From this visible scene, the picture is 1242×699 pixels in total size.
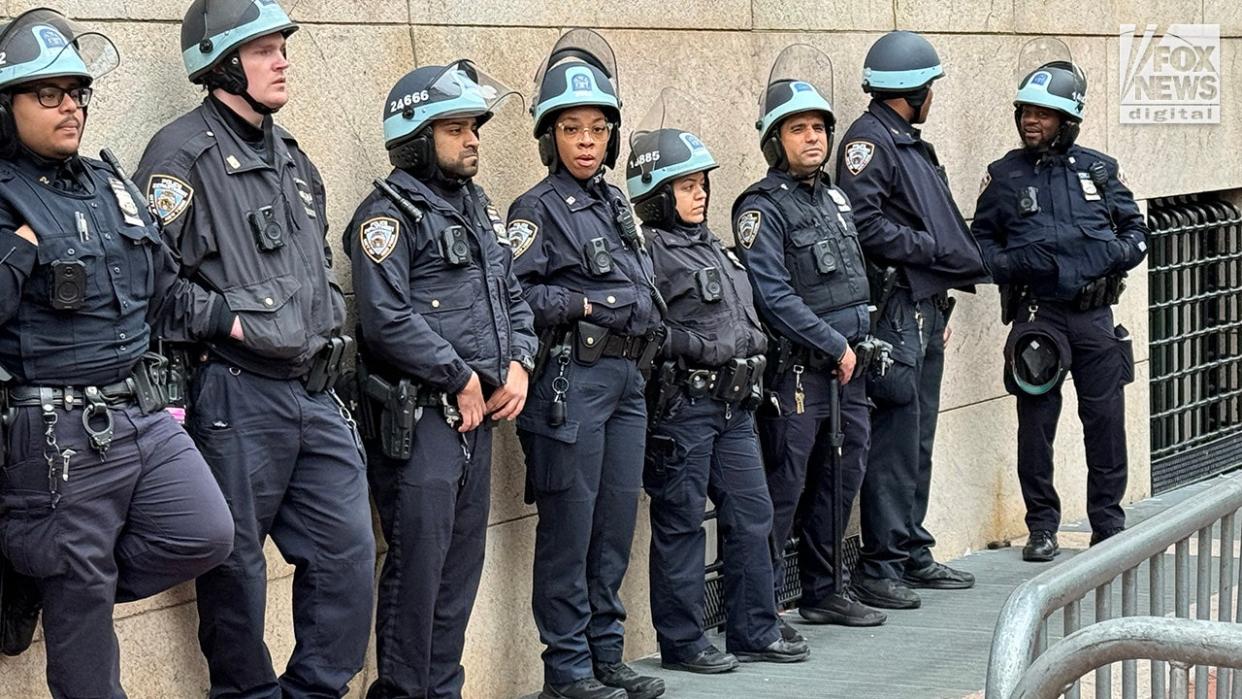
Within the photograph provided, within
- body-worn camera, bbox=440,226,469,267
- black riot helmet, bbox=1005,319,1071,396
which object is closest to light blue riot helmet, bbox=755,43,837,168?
black riot helmet, bbox=1005,319,1071,396

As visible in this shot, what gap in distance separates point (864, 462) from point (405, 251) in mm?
2649

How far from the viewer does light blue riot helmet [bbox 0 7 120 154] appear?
471cm

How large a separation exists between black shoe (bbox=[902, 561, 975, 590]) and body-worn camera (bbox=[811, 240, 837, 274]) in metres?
1.71

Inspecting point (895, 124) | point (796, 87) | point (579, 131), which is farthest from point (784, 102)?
point (579, 131)

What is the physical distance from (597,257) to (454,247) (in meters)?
0.70

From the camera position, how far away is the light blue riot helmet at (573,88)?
6539 mm

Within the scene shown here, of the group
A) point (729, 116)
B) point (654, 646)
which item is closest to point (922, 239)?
point (729, 116)

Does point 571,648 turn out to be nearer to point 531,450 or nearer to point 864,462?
point 531,450

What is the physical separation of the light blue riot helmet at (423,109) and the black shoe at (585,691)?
1.75 m

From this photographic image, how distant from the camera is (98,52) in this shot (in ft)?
16.6

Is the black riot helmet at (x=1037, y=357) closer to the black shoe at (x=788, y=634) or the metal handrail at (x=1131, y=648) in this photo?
the black shoe at (x=788, y=634)

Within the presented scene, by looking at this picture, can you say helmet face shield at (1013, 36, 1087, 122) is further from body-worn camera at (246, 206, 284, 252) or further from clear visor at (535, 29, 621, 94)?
body-worn camera at (246, 206, 284, 252)

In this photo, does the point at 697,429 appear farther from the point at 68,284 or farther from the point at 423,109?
the point at 68,284

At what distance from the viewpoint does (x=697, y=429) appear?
272 inches
